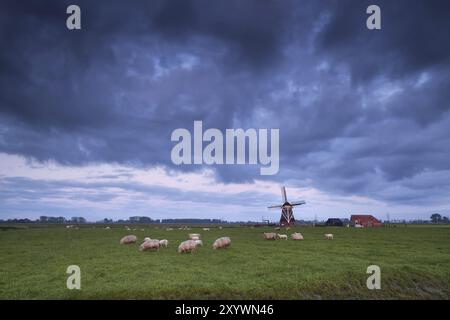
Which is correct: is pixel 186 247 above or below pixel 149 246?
above

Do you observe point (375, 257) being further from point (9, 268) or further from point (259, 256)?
point (9, 268)

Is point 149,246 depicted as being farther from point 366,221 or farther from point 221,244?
point 366,221

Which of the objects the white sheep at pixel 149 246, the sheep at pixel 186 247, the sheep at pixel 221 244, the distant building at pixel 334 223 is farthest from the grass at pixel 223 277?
the distant building at pixel 334 223

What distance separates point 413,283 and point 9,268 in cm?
2402

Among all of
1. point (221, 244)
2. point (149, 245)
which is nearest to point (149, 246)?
point (149, 245)

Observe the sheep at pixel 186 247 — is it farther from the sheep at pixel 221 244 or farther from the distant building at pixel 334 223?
the distant building at pixel 334 223

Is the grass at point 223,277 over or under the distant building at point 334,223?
over

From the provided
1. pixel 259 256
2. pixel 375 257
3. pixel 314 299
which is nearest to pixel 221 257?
pixel 259 256

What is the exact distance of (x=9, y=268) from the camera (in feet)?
70.8

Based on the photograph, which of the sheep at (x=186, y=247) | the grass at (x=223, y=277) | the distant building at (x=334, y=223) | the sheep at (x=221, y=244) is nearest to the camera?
the grass at (x=223, y=277)

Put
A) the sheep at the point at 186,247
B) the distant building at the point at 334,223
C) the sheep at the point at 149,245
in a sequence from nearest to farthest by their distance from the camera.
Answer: the sheep at the point at 186,247
the sheep at the point at 149,245
the distant building at the point at 334,223

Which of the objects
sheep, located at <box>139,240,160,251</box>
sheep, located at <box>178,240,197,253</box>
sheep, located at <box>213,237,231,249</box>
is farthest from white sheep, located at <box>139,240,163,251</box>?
sheep, located at <box>213,237,231,249</box>

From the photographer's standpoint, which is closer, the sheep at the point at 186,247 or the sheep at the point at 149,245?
the sheep at the point at 186,247

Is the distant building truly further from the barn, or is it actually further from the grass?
the grass
